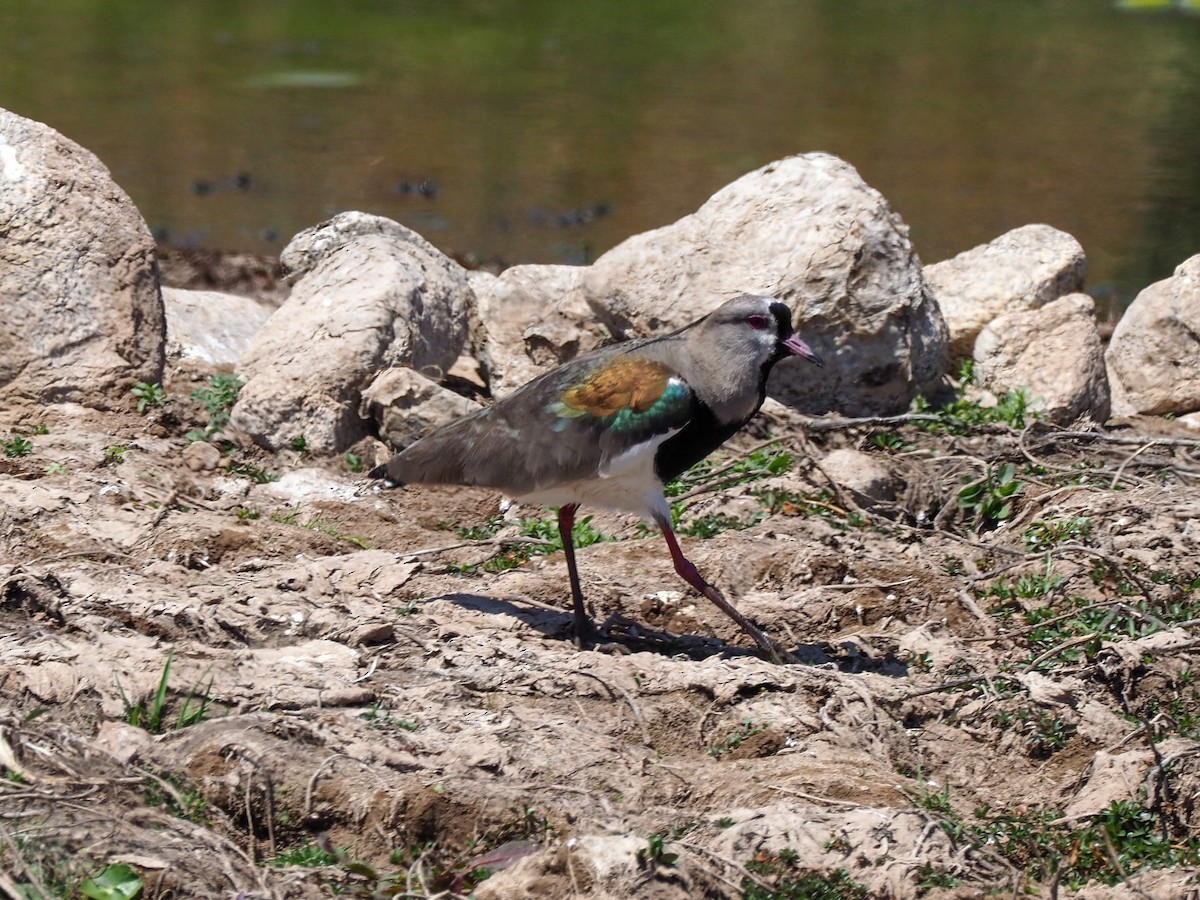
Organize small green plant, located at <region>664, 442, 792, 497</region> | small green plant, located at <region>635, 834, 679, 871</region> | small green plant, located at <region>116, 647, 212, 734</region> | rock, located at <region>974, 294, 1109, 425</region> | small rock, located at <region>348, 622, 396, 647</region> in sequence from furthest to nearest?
1. rock, located at <region>974, 294, 1109, 425</region>
2. small green plant, located at <region>664, 442, 792, 497</region>
3. small rock, located at <region>348, 622, 396, 647</region>
4. small green plant, located at <region>116, 647, 212, 734</region>
5. small green plant, located at <region>635, 834, 679, 871</region>

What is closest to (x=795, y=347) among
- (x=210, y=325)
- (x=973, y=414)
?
(x=973, y=414)

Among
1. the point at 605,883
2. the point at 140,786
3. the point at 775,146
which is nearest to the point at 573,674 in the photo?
the point at 605,883

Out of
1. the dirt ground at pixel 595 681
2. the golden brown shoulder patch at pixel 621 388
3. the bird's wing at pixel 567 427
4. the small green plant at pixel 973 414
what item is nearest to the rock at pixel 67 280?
the dirt ground at pixel 595 681

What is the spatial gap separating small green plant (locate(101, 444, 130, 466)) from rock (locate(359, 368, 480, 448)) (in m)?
1.23

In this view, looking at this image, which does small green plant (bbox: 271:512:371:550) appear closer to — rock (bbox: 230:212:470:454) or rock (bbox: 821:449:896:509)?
rock (bbox: 230:212:470:454)

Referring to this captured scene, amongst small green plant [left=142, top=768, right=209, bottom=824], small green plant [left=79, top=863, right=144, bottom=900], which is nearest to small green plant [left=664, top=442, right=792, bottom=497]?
small green plant [left=142, top=768, right=209, bottom=824]

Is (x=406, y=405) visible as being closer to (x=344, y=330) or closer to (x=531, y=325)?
(x=344, y=330)

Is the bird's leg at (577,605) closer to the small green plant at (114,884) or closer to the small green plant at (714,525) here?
the small green plant at (714,525)

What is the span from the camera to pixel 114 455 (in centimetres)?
774

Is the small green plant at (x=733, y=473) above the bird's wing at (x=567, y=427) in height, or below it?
below

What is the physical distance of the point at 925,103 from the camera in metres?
21.1

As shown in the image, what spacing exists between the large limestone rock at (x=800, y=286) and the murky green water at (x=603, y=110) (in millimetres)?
5507

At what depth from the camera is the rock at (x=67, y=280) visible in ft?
26.7

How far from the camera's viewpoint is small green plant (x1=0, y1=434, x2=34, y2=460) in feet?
24.8
